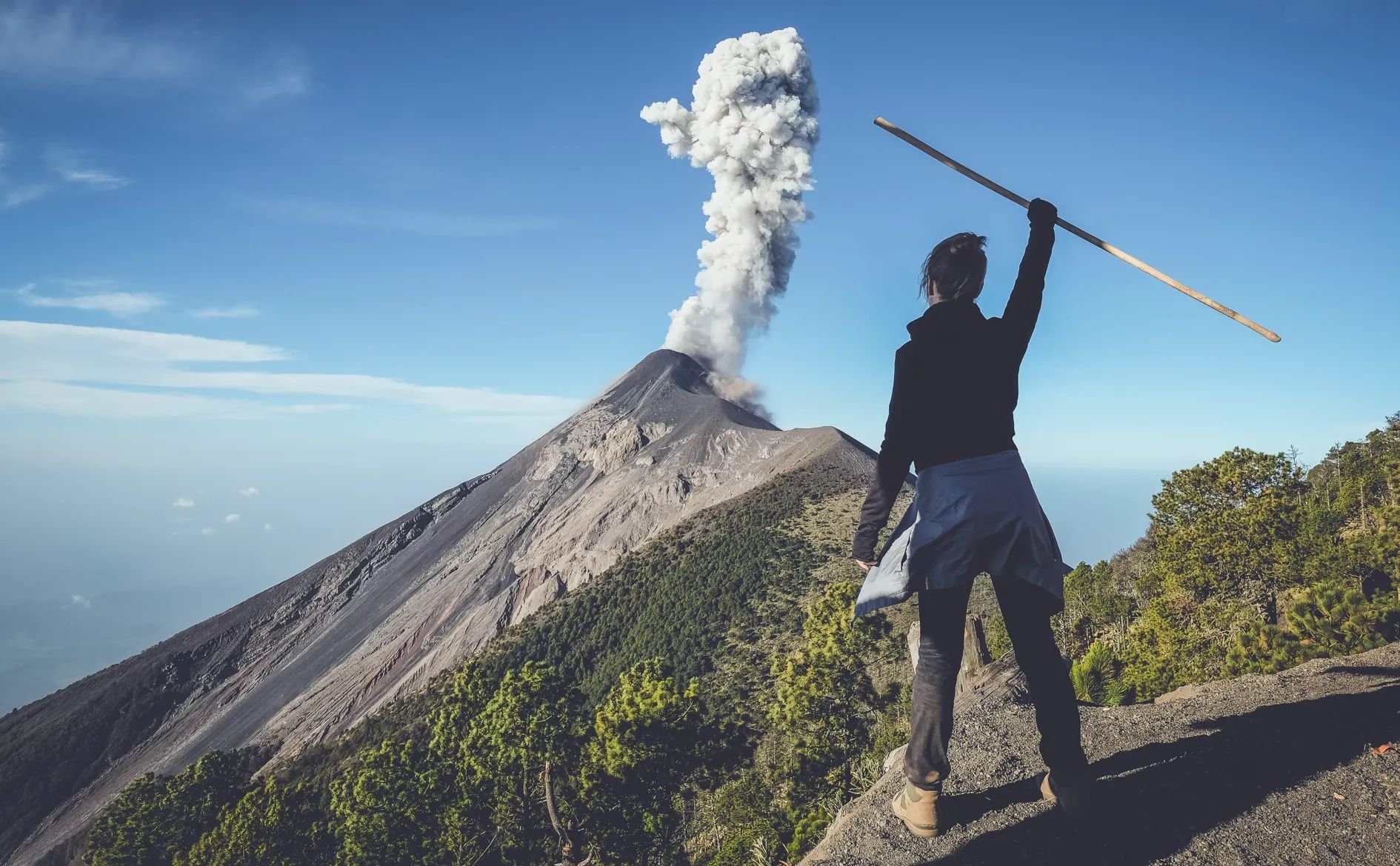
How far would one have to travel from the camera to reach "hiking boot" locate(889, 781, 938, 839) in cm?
458

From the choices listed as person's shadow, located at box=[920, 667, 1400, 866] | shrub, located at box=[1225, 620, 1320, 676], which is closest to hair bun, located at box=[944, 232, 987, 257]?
person's shadow, located at box=[920, 667, 1400, 866]

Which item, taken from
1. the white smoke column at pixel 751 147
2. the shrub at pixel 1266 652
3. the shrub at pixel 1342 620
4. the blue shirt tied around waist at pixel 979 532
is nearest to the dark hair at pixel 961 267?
the blue shirt tied around waist at pixel 979 532

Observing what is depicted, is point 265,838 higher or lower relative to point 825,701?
lower

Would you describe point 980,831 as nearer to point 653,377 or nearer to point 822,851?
point 822,851

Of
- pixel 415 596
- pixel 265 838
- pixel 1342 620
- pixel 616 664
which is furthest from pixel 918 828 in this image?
pixel 415 596

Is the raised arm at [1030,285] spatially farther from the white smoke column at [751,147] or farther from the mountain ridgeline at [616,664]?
the white smoke column at [751,147]

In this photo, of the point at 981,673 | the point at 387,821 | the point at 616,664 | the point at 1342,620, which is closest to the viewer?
the point at 1342,620

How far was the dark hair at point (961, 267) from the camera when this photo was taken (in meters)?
3.92

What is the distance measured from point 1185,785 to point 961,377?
11.8 ft

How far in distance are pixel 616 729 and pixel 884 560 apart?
20125mm

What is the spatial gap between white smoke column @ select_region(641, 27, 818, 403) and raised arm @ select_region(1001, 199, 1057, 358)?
89.8 meters

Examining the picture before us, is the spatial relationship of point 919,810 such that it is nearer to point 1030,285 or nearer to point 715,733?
point 1030,285

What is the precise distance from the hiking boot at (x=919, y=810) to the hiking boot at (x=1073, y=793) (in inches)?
29.0

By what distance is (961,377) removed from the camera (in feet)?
12.3
